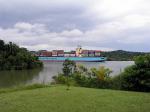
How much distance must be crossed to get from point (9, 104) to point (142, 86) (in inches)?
274

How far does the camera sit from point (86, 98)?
8.23 m

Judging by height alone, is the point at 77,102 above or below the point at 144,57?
below

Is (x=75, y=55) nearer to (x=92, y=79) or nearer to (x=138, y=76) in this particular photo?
(x=92, y=79)

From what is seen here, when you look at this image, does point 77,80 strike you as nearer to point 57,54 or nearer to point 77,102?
point 77,102

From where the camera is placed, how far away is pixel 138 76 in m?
12.6

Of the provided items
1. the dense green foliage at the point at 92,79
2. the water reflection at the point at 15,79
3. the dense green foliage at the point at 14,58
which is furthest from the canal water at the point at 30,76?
the dense green foliage at the point at 14,58

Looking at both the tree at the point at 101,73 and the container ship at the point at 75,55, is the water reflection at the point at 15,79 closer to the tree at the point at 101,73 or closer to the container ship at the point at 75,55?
the tree at the point at 101,73

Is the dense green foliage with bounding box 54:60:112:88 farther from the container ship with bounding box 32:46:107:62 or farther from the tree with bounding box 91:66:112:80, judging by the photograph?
the container ship with bounding box 32:46:107:62

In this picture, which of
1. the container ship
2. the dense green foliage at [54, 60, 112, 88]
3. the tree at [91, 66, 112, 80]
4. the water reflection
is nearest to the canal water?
the water reflection

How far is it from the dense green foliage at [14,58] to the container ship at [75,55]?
13.1 m

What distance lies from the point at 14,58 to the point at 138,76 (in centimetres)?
4740

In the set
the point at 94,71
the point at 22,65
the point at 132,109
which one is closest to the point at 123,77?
the point at 94,71

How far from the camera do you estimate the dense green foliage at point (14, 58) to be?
56.1 meters

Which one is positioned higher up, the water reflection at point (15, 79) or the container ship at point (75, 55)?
the container ship at point (75, 55)
